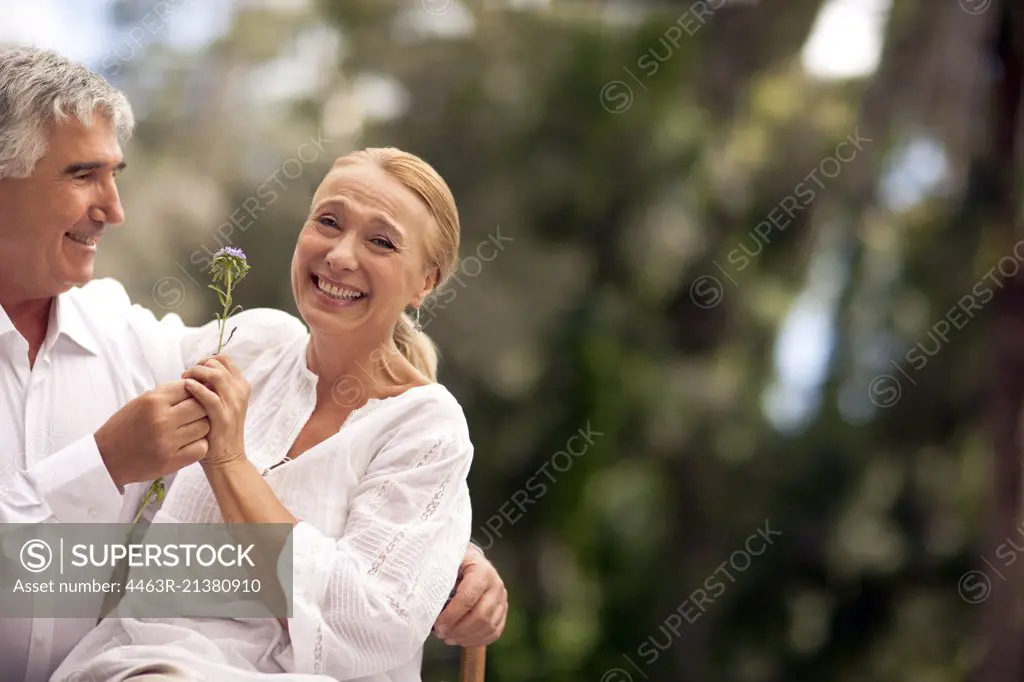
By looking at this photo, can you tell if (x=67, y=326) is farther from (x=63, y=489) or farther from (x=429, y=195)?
A: (x=429, y=195)

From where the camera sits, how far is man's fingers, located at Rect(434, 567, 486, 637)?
82.5 inches

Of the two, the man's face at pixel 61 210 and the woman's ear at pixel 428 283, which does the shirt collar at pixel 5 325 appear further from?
the woman's ear at pixel 428 283

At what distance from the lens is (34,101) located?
2.02 metres

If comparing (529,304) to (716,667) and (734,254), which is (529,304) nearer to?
(734,254)

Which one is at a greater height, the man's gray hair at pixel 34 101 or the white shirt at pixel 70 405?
the man's gray hair at pixel 34 101

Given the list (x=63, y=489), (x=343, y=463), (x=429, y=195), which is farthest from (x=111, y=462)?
(x=429, y=195)

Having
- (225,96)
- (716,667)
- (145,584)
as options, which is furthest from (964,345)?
(145,584)

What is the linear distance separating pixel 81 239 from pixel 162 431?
52 centimetres

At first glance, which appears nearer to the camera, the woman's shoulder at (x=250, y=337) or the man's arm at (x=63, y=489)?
the man's arm at (x=63, y=489)

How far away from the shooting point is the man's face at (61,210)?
2.06 metres

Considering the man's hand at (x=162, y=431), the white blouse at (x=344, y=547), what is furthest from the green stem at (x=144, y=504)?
the man's hand at (x=162, y=431)

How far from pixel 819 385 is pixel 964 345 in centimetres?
100

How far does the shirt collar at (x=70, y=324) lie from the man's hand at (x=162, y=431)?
1.48ft

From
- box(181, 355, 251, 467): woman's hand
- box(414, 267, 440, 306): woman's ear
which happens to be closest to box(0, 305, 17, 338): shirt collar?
box(181, 355, 251, 467): woman's hand
